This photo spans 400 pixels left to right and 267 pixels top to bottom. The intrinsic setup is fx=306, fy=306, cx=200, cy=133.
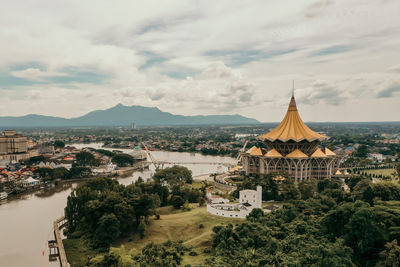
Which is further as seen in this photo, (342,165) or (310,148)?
(342,165)

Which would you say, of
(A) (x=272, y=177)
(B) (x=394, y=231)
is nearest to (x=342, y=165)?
(A) (x=272, y=177)

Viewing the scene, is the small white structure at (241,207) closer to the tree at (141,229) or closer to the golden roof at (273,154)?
the tree at (141,229)

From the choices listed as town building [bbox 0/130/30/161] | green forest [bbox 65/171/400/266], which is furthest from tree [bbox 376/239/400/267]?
town building [bbox 0/130/30/161]

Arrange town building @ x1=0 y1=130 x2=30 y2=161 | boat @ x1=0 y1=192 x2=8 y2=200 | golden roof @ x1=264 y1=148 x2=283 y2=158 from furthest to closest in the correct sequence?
town building @ x1=0 y1=130 x2=30 y2=161 → golden roof @ x1=264 y1=148 x2=283 y2=158 → boat @ x1=0 y1=192 x2=8 y2=200

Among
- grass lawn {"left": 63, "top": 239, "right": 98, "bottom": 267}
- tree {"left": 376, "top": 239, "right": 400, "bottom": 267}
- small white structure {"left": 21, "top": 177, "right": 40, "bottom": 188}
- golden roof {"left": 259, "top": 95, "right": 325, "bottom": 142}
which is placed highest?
golden roof {"left": 259, "top": 95, "right": 325, "bottom": 142}

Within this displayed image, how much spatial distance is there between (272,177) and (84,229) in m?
20.2

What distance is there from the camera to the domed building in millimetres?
40406

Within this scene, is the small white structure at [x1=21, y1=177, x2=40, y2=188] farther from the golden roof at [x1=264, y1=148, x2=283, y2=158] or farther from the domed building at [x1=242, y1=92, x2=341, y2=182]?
the golden roof at [x1=264, y1=148, x2=283, y2=158]

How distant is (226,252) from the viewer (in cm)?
1894

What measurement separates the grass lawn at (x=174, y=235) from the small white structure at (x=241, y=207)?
0.59 meters

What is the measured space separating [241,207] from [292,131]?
1963 centimetres

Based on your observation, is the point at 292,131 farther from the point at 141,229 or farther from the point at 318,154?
the point at 141,229

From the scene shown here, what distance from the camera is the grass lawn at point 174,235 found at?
70.3ft

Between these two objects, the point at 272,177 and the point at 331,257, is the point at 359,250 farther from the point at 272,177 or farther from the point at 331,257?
the point at 272,177
